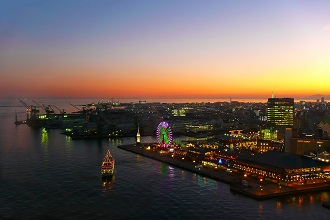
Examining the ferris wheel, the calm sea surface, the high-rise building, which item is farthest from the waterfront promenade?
the high-rise building

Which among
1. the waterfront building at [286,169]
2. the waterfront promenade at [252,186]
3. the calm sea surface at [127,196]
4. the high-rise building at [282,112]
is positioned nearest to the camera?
the calm sea surface at [127,196]

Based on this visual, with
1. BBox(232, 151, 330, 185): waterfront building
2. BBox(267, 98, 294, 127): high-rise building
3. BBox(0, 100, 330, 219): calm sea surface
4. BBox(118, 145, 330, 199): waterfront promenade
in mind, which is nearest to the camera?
BBox(0, 100, 330, 219): calm sea surface

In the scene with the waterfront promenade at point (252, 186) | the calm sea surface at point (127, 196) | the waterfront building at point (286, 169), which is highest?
the waterfront building at point (286, 169)

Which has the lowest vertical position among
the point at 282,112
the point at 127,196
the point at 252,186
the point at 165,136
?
the point at 127,196

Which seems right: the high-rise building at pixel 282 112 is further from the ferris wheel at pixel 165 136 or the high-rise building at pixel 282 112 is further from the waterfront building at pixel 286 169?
the waterfront building at pixel 286 169

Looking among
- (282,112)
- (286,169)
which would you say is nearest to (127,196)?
(286,169)

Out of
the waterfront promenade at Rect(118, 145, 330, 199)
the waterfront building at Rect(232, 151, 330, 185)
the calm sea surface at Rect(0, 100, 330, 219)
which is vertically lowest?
the calm sea surface at Rect(0, 100, 330, 219)

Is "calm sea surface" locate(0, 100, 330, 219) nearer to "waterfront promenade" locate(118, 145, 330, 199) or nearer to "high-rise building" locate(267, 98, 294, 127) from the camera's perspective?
"waterfront promenade" locate(118, 145, 330, 199)

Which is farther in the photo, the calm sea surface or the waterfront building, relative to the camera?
the waterfront building

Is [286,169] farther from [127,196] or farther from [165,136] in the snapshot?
[165,136]

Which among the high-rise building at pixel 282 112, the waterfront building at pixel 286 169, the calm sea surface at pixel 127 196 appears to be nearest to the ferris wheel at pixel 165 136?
the calm sea surface at pixel 127 196
